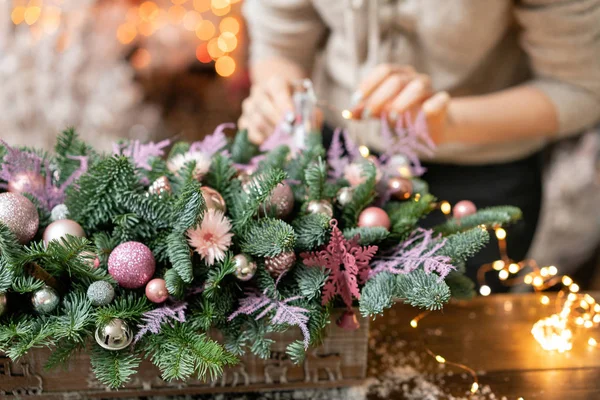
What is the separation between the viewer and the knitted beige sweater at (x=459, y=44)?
888mm

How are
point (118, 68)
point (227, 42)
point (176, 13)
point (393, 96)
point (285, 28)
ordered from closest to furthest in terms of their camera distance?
point (393, 96)
point (285, 28)
point (118, 68)
point (176, 13)
point (227, 42)

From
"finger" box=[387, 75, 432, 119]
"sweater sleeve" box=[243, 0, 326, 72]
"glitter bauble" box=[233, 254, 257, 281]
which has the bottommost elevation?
"glitter bauble" box=[233, 254, 257, 281]

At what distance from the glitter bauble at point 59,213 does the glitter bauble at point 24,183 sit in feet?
0.14

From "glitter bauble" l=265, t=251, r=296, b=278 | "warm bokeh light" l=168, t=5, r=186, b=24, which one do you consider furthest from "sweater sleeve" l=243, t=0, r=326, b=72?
"warm bokeh light" l=168, t=5, r=186, b=24

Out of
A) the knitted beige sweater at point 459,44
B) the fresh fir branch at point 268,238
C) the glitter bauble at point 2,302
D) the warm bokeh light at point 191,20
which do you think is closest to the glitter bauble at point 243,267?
the fresh fir branch at point 268,238

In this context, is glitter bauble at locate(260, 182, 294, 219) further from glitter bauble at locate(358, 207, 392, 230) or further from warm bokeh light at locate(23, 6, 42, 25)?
warm bokeh light at locate(23, 6, 42, 25)

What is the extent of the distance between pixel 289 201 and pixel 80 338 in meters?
0.25

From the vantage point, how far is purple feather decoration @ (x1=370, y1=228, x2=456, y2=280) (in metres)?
0.54

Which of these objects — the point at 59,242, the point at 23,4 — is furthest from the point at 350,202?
the point at 23,4

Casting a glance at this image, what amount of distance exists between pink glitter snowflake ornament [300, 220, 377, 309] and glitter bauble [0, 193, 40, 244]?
285 millimetres

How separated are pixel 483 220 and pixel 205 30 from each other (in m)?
1.76

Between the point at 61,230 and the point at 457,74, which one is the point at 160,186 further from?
the point at 457,74

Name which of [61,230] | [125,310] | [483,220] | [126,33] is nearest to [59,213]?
[61,230]

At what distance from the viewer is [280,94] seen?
88 cm
